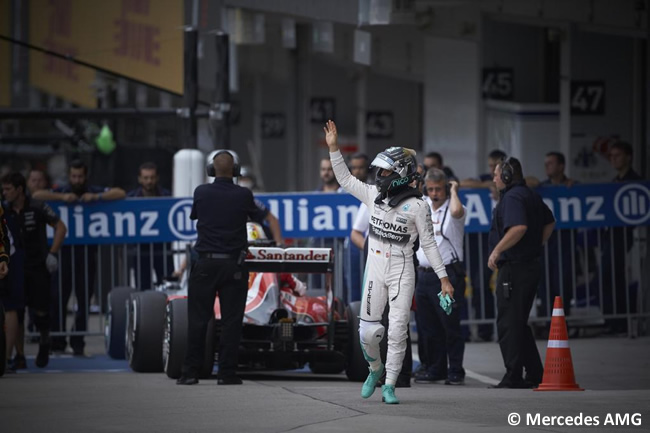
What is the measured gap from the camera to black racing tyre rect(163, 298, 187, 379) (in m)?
13.2

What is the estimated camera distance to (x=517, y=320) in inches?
502

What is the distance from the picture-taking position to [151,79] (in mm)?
20656

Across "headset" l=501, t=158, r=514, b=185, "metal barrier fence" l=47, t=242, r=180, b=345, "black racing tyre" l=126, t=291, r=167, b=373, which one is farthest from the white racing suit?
"metal barrier fence" l=47, t=242, r=180, b=345

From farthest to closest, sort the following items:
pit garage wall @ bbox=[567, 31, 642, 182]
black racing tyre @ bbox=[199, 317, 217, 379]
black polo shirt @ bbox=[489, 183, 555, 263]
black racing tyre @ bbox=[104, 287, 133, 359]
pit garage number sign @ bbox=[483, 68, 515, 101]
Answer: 1. pit garage number sign @ bbox=[483, 68, 515, 101]
2. pit garage wall @ bbox=[567, 31, 642, 182]
3. black racing tyre @ bbox=[104, 287, 133, 359]
4. black racing tyre @ bbox=[199, 317, 217, 379]
5. black polo shirt @ bbox=[489, 183, 555, 263]

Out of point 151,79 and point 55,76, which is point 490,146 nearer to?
point 151,79

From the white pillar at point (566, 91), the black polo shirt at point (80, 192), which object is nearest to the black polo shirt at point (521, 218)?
the black polo shirt at point (80, 192)

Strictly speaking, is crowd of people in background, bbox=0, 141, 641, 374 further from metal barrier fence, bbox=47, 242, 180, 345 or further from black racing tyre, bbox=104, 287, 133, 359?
black racing tyre, bbox=104, 287, 133, 359

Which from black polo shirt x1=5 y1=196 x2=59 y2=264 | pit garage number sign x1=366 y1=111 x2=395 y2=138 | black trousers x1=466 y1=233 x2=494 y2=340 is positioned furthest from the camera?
pit garage number sign x1=366 y1=111 x2=395 y2=138

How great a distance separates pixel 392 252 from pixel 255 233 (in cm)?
337

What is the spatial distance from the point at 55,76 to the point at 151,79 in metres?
10.0

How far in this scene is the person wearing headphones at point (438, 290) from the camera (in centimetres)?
1344

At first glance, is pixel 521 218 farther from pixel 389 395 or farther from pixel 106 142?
pixel 106 142

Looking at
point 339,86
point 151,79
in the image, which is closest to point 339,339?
point 151,79

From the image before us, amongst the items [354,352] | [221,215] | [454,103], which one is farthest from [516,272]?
[454,103]
